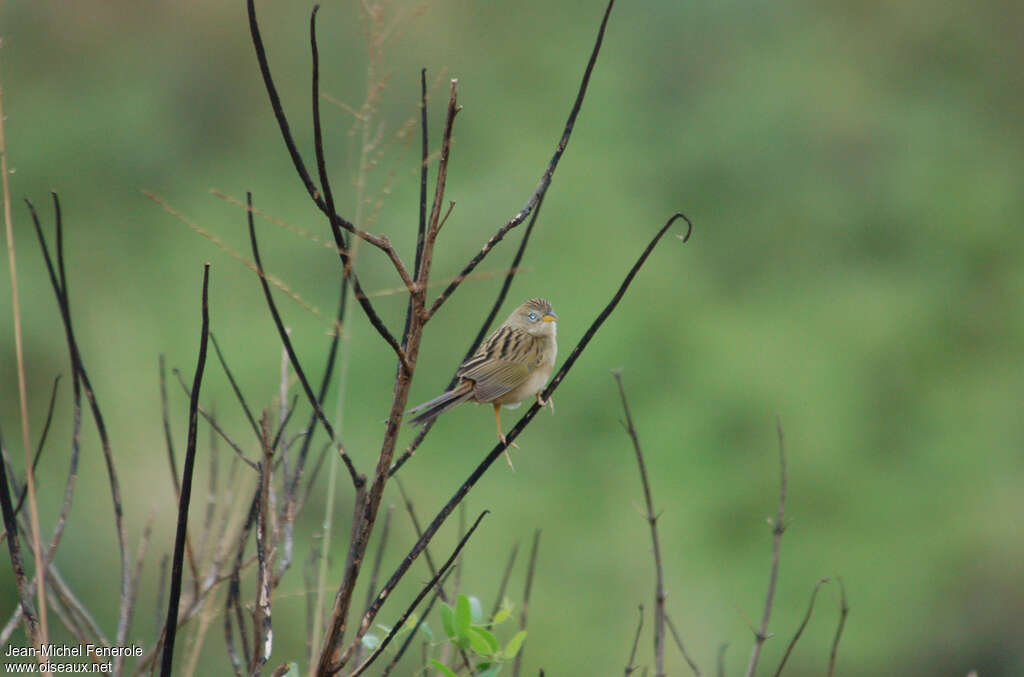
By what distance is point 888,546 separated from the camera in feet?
23.9

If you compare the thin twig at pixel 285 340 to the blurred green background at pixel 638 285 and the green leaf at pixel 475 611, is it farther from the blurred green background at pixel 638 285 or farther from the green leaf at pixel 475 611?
the blurred green background at pixel 638 285

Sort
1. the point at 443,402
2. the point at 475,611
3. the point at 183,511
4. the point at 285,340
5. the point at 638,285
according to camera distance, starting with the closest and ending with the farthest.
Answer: the point at 183,511 → the point at 285,340 → the point at 475,611 → the point at 443,402 → the point at 638,285

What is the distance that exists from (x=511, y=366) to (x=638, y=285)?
5597mm

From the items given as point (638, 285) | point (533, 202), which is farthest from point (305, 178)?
point (638, 285)

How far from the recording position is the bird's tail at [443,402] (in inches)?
126

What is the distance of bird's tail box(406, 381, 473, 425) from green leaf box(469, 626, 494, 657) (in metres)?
0.93

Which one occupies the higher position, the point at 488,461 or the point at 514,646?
the point at 488,461

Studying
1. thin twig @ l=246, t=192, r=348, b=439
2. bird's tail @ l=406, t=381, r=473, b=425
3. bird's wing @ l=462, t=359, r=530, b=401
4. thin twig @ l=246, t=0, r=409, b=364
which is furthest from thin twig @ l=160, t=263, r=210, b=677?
bird's wing @ l=462, t=359, r=530, b=401

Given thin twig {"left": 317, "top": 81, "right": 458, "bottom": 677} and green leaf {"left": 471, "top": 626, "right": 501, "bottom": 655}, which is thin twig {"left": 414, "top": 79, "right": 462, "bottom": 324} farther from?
green leaf {"left": 471, "top": 626, "right": 501, "bottom": 655}

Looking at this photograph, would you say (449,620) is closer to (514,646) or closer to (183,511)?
(514,646)

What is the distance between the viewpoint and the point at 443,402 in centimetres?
338

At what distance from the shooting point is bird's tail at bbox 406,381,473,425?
320cm

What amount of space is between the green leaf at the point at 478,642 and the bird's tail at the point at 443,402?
929mm

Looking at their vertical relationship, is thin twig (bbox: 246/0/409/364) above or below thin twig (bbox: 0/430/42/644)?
above
